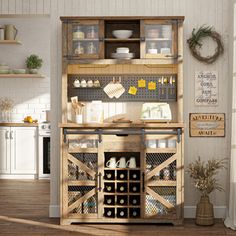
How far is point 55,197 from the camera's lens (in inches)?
228

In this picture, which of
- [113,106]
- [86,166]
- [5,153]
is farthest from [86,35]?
[5,153]

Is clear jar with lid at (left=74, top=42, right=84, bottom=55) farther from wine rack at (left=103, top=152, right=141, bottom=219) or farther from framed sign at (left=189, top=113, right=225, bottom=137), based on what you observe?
framed sign at (left=189, top=113, right=225, bottom=137)

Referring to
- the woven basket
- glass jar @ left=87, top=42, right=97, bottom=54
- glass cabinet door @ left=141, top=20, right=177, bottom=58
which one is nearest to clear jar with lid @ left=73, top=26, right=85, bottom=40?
glass jar @ left=87, top=42, right=97, bottom=54

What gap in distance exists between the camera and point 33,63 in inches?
348

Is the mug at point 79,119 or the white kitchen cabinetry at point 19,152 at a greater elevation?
the mug at point 79,119

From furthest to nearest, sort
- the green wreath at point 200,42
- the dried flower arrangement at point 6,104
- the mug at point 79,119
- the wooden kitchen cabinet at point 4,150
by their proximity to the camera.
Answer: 1. the dried flower arrangement at point 6,104
2. the wooden kitchen cabinet at point 4,150
3. the green wreath at point 200,42
4. the mug at point 79,119

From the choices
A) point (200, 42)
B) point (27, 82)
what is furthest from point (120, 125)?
point (27, 82)

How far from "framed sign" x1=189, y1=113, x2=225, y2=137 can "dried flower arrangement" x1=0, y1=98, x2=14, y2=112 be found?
4.16 meters

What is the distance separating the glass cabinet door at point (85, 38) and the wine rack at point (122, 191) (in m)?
1.10

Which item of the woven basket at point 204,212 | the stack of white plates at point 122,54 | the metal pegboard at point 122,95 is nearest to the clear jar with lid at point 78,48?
the stack of white plates at point 122,54

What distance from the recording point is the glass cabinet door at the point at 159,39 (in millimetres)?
5418

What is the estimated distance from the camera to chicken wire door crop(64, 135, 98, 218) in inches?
210

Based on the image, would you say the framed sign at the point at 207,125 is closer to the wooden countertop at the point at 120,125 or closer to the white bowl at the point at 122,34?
the wooden countertop at the point at 120,125

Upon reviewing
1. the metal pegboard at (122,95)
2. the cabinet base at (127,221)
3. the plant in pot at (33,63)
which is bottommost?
the cabinet base at (127,221)
